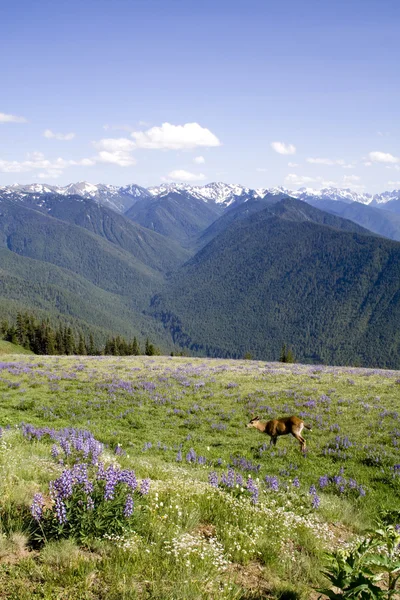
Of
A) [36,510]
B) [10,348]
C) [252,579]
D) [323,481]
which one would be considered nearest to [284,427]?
[323,481]

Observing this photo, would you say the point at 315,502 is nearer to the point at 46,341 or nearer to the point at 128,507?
the point at 128,507

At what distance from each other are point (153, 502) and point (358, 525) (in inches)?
180

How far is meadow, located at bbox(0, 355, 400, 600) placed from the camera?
521cm

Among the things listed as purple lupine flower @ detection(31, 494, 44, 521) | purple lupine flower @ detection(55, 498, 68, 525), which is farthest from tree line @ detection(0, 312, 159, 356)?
purple lupine flower @ detection(55, 498, 68, 525)

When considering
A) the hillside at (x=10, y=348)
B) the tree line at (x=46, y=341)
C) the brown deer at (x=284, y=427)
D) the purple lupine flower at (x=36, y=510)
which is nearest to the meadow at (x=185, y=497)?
the purple lupine flower at (x=36, y=510)

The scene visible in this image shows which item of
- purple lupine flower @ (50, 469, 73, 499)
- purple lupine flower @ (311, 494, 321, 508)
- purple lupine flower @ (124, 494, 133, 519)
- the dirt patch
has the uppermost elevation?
purple lupine flower @ (50, 469, 73, 499)

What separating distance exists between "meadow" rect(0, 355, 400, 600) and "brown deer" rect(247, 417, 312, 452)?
0.48 m

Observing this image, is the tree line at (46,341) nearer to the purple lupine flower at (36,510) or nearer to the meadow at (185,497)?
the meadow at (185,497)

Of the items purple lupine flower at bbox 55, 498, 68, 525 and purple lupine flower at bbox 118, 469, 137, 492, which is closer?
purple lupine flower at bbox 55, 498, 68, 525

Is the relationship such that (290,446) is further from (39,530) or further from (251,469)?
(39,530)

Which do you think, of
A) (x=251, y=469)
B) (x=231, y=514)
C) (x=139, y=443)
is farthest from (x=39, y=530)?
(x=139, y=443)

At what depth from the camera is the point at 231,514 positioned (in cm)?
740

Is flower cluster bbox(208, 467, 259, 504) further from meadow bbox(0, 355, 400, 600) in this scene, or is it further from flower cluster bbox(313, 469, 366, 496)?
flower cluster bbox(313, 469, 366, 496)

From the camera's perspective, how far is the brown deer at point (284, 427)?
545 inches
